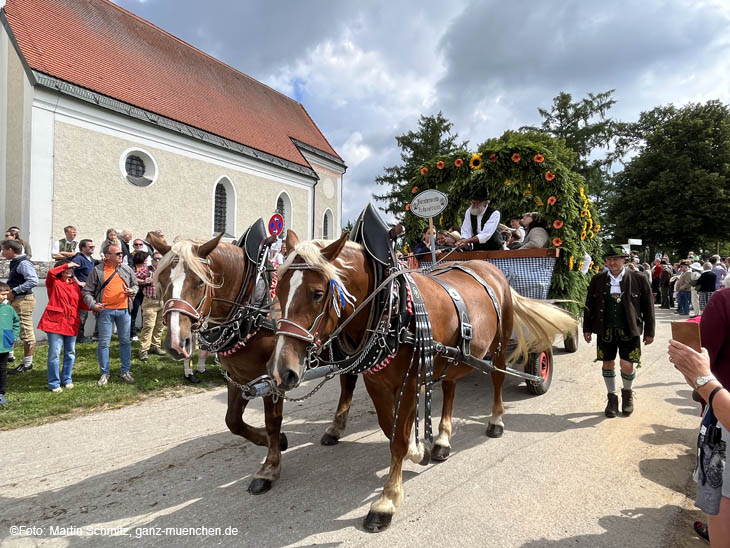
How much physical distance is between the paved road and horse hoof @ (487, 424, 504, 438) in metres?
0.08

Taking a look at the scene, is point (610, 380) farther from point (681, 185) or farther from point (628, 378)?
point (681, 185)

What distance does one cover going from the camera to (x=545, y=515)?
2449mm

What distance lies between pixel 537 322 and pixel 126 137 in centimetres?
1406

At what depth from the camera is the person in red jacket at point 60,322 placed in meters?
5.18

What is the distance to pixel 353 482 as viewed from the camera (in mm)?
2902

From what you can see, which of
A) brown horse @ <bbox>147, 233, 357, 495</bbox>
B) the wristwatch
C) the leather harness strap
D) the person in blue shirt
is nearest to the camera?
the wristwatch

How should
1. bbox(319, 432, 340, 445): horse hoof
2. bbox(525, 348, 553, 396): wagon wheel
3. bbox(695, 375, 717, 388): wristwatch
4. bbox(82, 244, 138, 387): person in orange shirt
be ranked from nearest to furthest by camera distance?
1. bbox(695, 375, 717, 388): wristwatch
2. bbox(319, 432, 340, 445): horse hoof
3. bbox(525, 348, 553, 396): wagon wheel
4. bbox(82, 244, 138, 387): person in orange shirt

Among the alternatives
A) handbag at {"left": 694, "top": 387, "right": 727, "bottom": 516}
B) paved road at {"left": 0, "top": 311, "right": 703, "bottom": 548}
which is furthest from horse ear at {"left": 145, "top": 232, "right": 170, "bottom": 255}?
handbag at {"left": 694, "top": 387, "right": 727, "bottom": 516}

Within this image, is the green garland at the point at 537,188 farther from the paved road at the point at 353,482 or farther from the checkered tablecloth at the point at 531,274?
the paved road at the point at 353,482

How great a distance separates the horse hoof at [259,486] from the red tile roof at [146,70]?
13.7 meters

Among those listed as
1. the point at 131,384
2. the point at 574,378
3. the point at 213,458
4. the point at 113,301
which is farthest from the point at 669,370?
the point at 113,301

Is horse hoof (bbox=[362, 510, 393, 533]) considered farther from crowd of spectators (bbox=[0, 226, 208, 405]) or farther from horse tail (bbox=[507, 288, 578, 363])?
crowd of spectators (bbox=[0, 226, 208, 405])

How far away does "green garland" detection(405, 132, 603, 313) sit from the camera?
521 cm

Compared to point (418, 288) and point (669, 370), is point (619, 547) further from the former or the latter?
point (669, 370)
